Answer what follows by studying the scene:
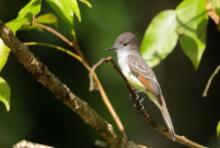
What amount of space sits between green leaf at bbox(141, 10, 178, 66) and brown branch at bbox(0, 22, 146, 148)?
0.34 metres

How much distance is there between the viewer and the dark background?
5.50 m

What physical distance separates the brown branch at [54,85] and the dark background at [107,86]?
352 cm

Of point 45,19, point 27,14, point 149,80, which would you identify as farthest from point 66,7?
point 149,80

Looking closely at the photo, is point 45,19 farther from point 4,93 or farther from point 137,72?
point 137,72

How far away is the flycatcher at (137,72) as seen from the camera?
3.04 m

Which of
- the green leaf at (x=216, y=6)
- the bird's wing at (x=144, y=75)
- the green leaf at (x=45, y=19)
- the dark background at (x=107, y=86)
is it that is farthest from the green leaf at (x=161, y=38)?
the dark background at (x=107, y=86)

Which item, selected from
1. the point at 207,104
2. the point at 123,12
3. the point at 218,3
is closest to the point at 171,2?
Result: the point at 123,12

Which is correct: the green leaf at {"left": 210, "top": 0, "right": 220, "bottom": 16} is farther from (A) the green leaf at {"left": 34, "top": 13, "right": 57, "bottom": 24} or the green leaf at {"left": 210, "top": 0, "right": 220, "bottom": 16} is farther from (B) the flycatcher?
(B) the flycatcher

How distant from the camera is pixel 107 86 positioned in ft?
18.3

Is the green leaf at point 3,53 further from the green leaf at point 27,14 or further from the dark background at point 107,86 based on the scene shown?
the dark background at point 107,86

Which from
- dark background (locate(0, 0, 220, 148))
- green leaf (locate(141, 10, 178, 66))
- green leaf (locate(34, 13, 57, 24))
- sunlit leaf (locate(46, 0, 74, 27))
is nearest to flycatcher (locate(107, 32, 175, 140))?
green leaf (locate(141, 10, 178, 66))

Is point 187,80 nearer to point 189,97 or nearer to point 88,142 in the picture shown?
point 189,97

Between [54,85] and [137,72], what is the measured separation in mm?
1568

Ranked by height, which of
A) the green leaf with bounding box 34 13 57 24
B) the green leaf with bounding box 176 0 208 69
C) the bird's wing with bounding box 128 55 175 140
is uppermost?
the green leaf with bounding box 34 13 57 24
